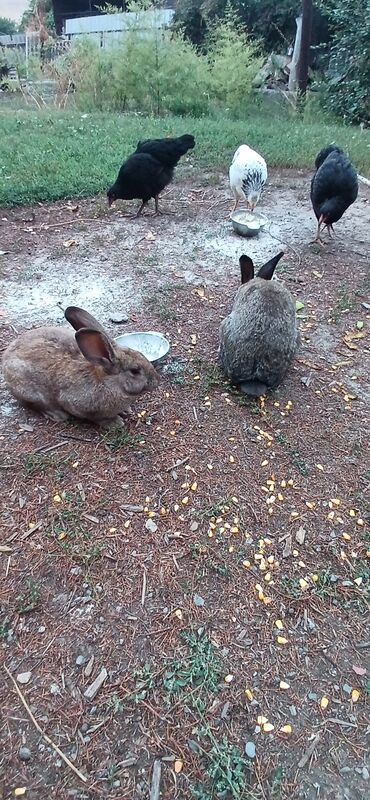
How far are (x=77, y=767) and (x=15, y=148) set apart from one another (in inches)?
334

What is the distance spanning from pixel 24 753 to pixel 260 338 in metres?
2.36

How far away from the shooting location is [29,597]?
7.41 ft

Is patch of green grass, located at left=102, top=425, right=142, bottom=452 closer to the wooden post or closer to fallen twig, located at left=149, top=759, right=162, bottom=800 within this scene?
fallen twig, located at left=149, top=759, right=162, bottom=800

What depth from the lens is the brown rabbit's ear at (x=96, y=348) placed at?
2.74 metres

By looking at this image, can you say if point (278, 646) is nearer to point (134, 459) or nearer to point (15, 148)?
point (134, 459)

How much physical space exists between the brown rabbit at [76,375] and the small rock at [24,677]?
53.1 inches

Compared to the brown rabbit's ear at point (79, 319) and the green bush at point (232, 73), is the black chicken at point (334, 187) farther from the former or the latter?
the green bush at point (232, 73)

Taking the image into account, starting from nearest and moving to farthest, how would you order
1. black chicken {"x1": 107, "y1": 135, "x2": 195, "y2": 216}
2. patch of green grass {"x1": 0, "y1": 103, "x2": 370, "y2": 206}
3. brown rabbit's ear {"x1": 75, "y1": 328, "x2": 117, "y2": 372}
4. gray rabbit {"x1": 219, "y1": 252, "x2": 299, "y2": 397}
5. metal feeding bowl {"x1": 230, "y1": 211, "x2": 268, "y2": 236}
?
brown rabbit's ear {"x1": 75, "y1": 328, "x2": 117, "y2": 372} → gray rabbit {"x1": 219, "y1": 252, "x2": 299, "y2": 397} → metal feeding bowl {"x1": 230, "y1": 211, "x2": 268, "y2": 236} → black chicken {"x1": 107, "y1": 135, "x2": 195, "y2": 216} → patch of green grass {"x1": 0, "y1": 103, "x2": 370, "y2": 206}

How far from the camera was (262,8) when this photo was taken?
15711 millimetres

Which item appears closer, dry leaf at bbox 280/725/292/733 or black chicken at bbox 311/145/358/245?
dry leaf at bbox 280/725/292/733

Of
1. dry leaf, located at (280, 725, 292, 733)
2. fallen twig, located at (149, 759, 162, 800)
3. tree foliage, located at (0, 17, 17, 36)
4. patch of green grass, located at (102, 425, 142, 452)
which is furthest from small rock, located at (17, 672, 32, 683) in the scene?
tree foliage, located at (0, 17, 17, 36)

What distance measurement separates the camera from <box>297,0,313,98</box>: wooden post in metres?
10.4

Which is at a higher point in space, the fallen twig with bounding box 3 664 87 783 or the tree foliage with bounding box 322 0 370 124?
the tree foliage with bounding box 322 0 370 124

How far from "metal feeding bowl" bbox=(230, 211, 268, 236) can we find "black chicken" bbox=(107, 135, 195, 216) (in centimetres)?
92
